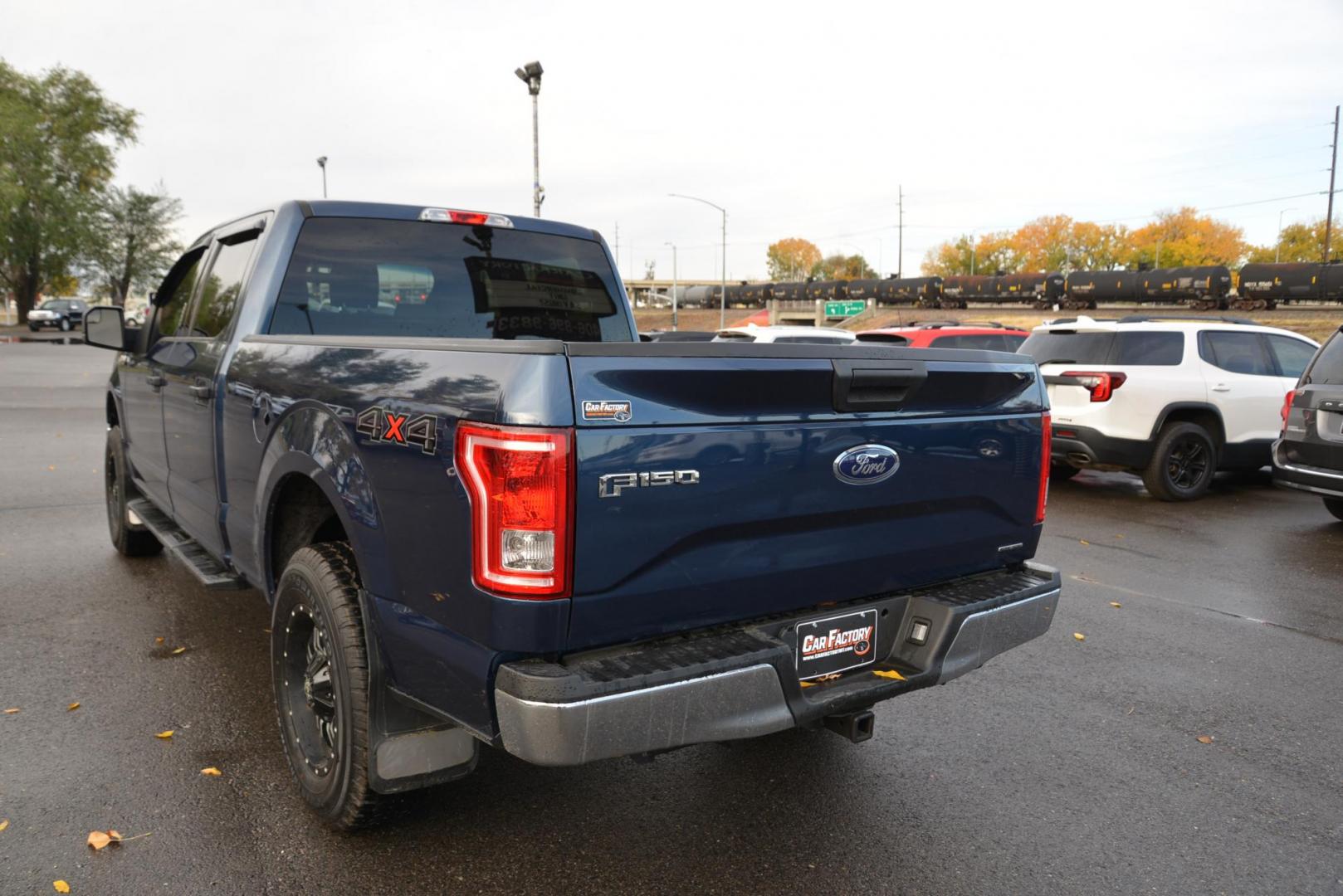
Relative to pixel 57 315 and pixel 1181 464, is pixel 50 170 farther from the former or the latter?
pixel 1181 464

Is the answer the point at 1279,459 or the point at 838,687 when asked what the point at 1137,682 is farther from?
the point at 1279,459

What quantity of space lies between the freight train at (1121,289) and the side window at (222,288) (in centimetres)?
4418

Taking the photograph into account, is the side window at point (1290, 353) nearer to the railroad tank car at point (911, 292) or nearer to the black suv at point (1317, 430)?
the black suv at point (1317, 430)

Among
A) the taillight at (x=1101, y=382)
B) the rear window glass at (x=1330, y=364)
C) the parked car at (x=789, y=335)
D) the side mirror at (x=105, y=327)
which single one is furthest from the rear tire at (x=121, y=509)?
the rear window glass at (x=1330, y=364)

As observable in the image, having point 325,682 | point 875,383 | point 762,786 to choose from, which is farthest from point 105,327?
point 875,383

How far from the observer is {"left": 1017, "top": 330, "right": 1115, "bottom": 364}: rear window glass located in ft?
33.2

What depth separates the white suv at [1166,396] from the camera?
9711 millimetres

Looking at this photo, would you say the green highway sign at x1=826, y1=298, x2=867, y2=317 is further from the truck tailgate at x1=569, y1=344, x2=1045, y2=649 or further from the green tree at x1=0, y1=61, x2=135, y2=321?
the truck tailgate at x1=569, y1=344, x2=1045, y2=649

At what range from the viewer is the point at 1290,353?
1060 centimetres

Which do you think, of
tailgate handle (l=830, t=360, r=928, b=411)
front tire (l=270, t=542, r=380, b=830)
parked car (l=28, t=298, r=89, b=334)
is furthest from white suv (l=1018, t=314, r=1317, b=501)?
parked car (l=28, t=298, r=89, b=334)

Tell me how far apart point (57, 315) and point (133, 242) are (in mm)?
12817

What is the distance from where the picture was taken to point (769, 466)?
265 centimetres

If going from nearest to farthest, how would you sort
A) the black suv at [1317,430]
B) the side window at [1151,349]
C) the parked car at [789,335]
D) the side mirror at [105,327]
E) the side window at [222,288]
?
the side window at [222,288], the side mirror at [105,327], the black suv at [1317,430], the side window at [1151,349], the parked car at [789,335]

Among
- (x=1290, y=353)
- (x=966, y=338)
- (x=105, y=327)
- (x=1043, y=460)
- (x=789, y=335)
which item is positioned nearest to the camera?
(x=1043, y=460)
